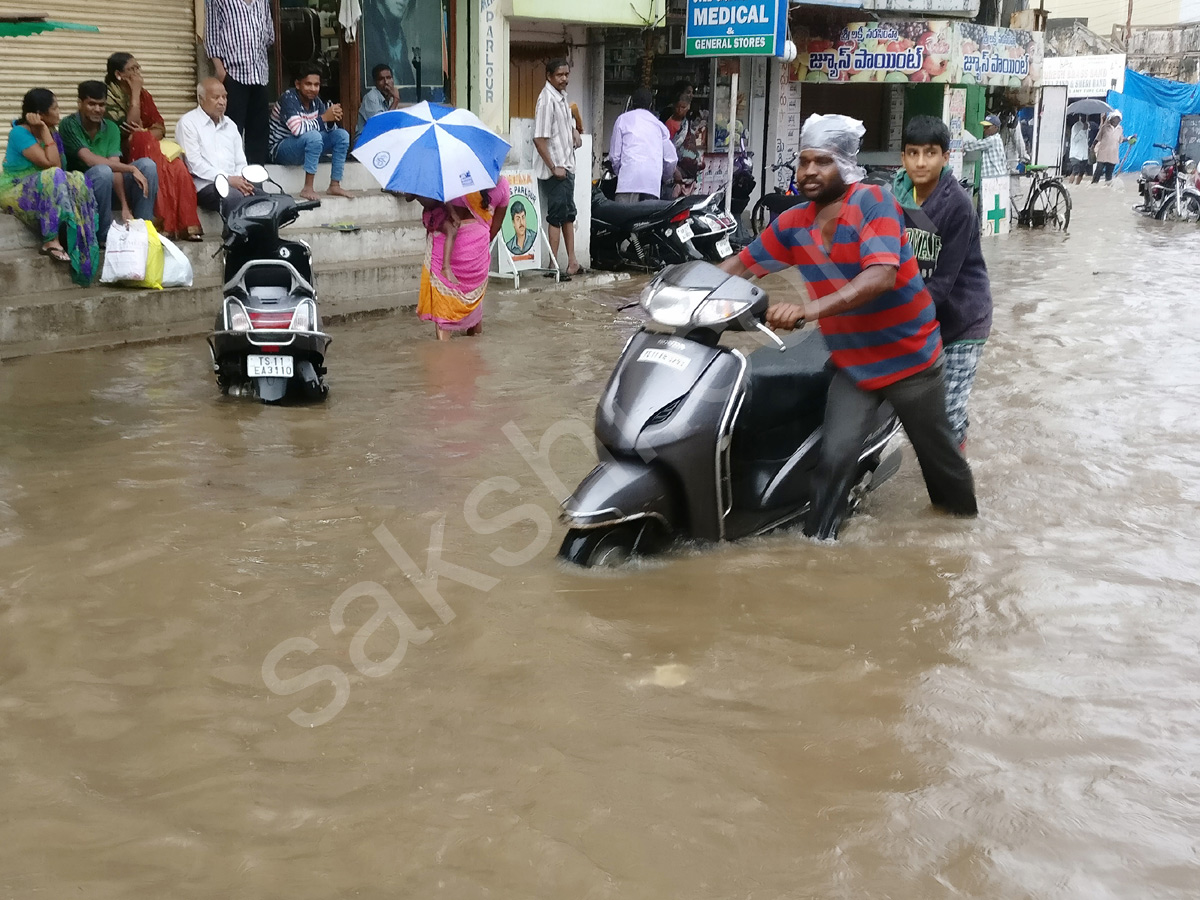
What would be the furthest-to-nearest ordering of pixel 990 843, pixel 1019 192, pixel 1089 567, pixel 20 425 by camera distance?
pixel 1019 192
pixel 20 425
pixel 1089 567
pixel 990 843

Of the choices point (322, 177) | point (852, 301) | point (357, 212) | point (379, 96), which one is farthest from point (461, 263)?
point (852, 301)

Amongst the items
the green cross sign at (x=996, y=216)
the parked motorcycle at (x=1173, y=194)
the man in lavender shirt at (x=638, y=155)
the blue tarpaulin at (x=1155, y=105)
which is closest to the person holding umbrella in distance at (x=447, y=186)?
the man in lavender shirt at (x=638, y=155)

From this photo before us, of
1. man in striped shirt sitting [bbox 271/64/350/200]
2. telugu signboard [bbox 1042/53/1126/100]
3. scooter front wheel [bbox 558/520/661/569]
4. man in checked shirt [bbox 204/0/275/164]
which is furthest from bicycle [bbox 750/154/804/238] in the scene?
telugu signboard [bbox 1042/53/1126/100]

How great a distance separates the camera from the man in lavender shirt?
43.4 ft

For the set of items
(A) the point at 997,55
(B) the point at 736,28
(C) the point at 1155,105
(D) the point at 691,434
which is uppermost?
(C) the point at 1155,105

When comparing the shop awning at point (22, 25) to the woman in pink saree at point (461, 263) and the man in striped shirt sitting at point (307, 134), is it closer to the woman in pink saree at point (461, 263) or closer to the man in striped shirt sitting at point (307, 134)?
the woman in pink saree at point (461, 263)

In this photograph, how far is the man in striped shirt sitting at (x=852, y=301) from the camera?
427cm

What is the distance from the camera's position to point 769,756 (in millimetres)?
3229

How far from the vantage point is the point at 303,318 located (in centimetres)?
675

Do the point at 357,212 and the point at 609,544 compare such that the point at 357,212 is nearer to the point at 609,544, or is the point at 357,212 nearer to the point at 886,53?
the point at 609,544

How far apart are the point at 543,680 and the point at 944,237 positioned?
8.11 feet

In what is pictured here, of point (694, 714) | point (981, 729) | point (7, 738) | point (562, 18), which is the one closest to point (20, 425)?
point (7, 738)

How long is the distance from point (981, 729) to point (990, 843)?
23.4 inches

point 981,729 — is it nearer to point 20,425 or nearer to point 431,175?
point 20,425
